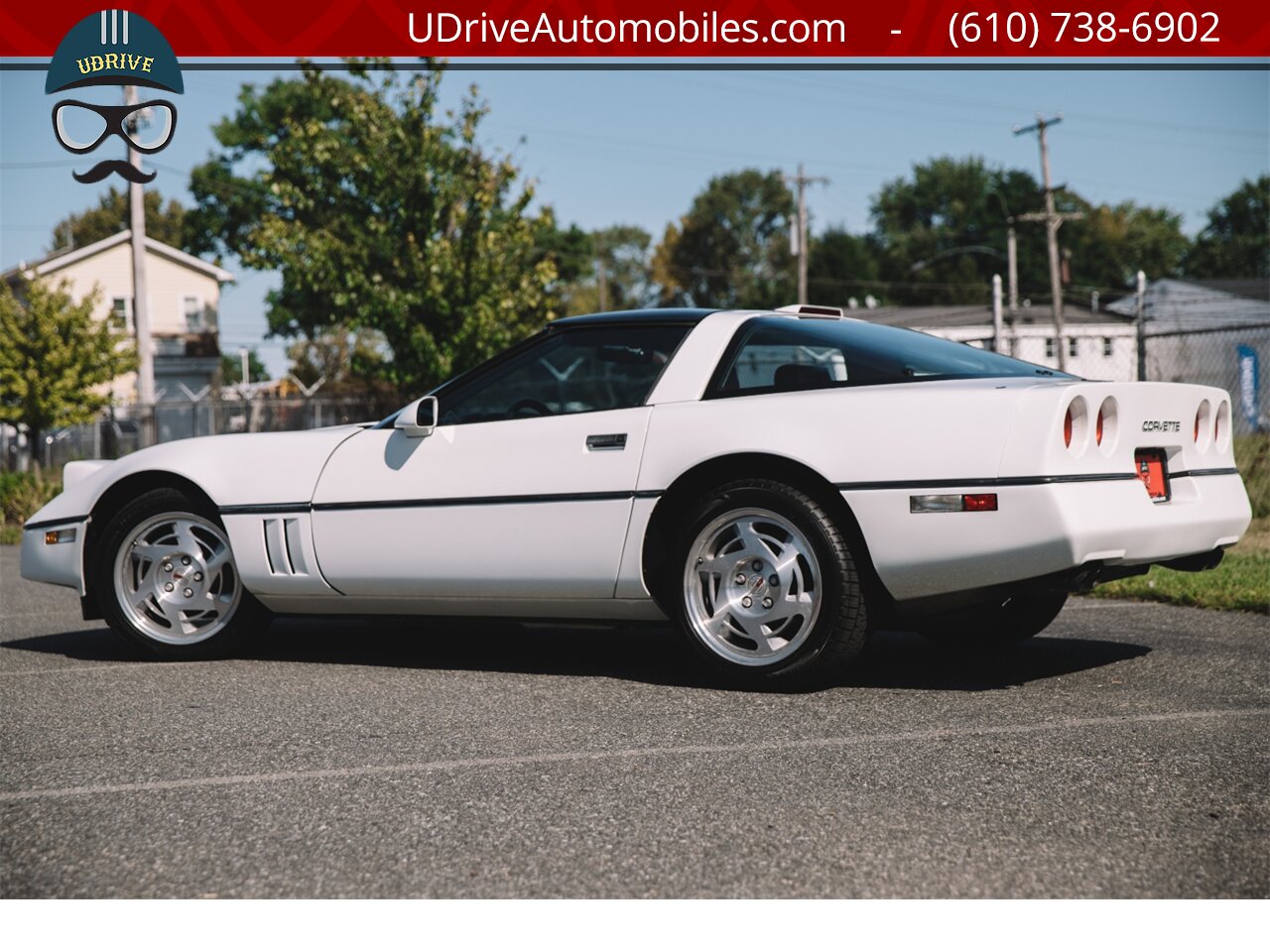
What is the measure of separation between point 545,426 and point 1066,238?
84755mm

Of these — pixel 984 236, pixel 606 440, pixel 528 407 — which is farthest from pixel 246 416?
pixel 984 236

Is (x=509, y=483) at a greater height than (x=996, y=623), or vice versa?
(x=509, y=483)

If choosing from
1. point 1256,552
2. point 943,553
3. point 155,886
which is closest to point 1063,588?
point 943,553

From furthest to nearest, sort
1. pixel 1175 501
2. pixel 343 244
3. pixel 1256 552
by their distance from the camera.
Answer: pixel 343 244 → pixel 1256 552 → pixel 1175 501

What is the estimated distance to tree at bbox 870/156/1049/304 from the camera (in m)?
81.4

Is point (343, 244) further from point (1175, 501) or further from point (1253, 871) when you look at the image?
point (1253, 871)

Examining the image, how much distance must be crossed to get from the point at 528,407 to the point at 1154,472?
92.9 inches

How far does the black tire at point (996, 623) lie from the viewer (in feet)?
19.7

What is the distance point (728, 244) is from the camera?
87938 mm

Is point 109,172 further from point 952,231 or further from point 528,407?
point 952,231

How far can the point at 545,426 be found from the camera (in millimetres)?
5480

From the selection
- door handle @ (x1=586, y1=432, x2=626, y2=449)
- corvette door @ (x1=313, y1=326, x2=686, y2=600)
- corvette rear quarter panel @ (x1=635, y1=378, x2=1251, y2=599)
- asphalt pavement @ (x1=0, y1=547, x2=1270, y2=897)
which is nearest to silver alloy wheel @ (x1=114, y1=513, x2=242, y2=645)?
asphalt pavement @ (x1=0, y1=547, x2=1270, y2=897)

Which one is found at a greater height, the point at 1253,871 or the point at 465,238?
the point at 465,238

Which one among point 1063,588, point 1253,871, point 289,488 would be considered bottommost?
point 1253,871
